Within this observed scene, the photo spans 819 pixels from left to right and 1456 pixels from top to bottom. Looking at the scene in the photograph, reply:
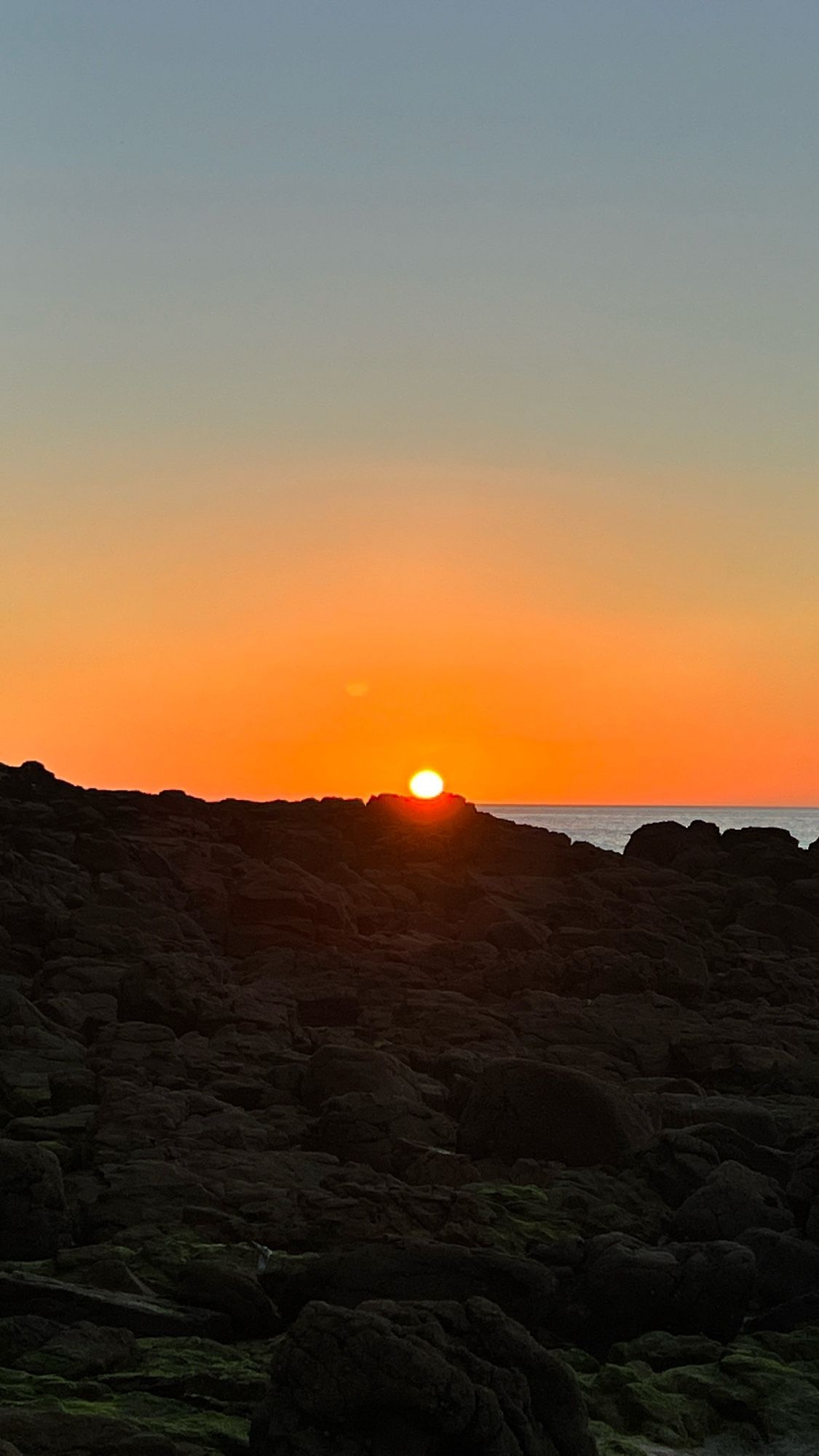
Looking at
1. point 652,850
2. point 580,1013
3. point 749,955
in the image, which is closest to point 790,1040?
point 580,1013

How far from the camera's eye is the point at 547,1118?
16.1m

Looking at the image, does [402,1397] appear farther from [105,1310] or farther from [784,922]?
[784,922]

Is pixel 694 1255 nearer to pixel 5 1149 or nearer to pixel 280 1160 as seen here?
pixel 280 1160

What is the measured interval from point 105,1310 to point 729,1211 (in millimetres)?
6071

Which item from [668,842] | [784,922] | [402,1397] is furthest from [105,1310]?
A: [668,842]

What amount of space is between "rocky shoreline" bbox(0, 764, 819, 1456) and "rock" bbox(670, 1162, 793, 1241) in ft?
0.11

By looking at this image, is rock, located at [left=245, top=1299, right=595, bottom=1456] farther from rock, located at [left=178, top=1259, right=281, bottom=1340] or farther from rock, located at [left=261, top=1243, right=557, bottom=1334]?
rock, located at [left=178, top=1259, right=281, bottom=1340]

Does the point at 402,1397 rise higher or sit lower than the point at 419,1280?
higher

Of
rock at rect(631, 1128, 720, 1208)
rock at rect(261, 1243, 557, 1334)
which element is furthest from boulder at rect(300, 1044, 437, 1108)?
rock at rect(261, 1243, 557, 1334)

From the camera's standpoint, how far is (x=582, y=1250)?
1259 cm

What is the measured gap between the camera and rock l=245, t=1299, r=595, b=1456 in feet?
25.8

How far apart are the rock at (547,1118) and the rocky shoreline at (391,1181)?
4 centimetres

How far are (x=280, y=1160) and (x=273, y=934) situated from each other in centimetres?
1476

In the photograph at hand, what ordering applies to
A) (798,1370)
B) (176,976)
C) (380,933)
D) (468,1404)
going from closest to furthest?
(468,1404)
(798,1370)
(176,976)
(380,933)
